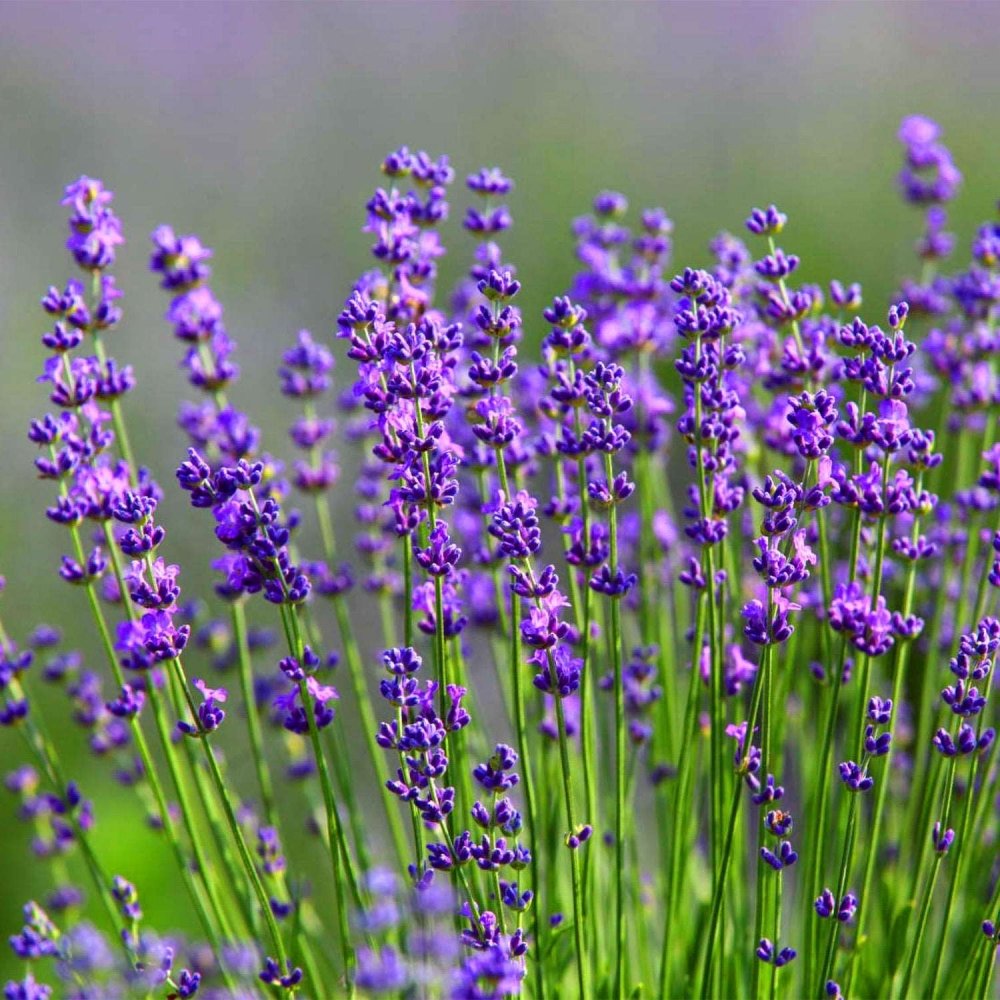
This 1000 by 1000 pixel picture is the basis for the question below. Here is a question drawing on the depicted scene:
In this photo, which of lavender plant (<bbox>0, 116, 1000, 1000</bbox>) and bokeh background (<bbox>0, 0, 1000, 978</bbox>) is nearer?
lavender plant (<bbox>0, 116, 1000, 1000</bbox>)

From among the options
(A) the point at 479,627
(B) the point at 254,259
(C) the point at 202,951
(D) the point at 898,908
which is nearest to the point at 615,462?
(A) the point at 479,627

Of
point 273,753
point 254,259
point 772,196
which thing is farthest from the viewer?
Result: point 772,196

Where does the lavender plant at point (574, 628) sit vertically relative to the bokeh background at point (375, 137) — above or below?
below

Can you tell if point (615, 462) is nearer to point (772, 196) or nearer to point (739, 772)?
point (739, 772)

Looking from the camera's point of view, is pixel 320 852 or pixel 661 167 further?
pixel 661 167

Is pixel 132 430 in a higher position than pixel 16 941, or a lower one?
higher
